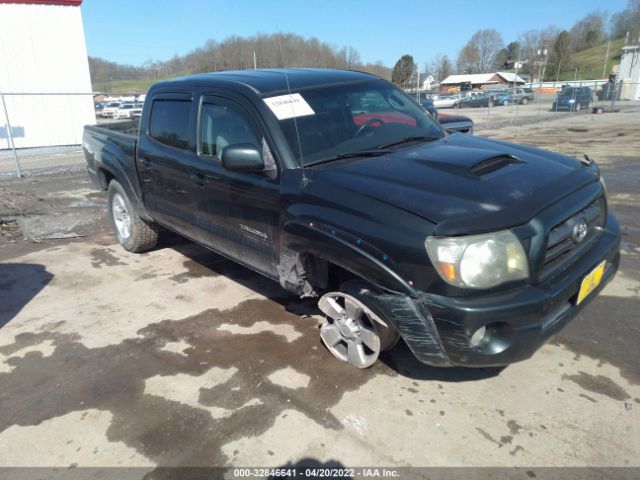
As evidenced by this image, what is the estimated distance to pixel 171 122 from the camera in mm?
4074

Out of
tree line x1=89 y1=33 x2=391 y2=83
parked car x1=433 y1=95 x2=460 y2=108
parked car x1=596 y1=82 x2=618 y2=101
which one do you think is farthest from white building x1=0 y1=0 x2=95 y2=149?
parked car x1=596 y1=82 x2=618 y2=101

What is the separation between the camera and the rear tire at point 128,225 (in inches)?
200

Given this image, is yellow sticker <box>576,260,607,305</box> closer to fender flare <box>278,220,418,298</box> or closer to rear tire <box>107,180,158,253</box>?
fender flare <box>278,220,418,298</box>

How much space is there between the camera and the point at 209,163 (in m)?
3.52

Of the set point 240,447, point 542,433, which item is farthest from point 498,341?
point 240,447

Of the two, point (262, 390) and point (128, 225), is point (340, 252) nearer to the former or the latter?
point (262, 390)

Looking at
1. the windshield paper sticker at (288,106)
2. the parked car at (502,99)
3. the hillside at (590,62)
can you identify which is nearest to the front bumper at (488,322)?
the windshield paper sticker at (288,106)

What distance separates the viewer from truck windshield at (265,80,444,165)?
3020mm

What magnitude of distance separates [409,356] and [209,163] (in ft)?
6.91

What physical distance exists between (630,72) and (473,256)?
1926 inches

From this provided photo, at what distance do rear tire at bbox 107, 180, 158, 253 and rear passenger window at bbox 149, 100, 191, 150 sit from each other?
112 cm

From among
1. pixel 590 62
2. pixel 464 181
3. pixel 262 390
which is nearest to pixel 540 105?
pixel 464 181

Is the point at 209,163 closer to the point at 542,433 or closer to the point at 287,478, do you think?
the point at 287,478

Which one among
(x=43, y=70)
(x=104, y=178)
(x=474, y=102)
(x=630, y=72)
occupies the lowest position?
(x=104, y=178)
